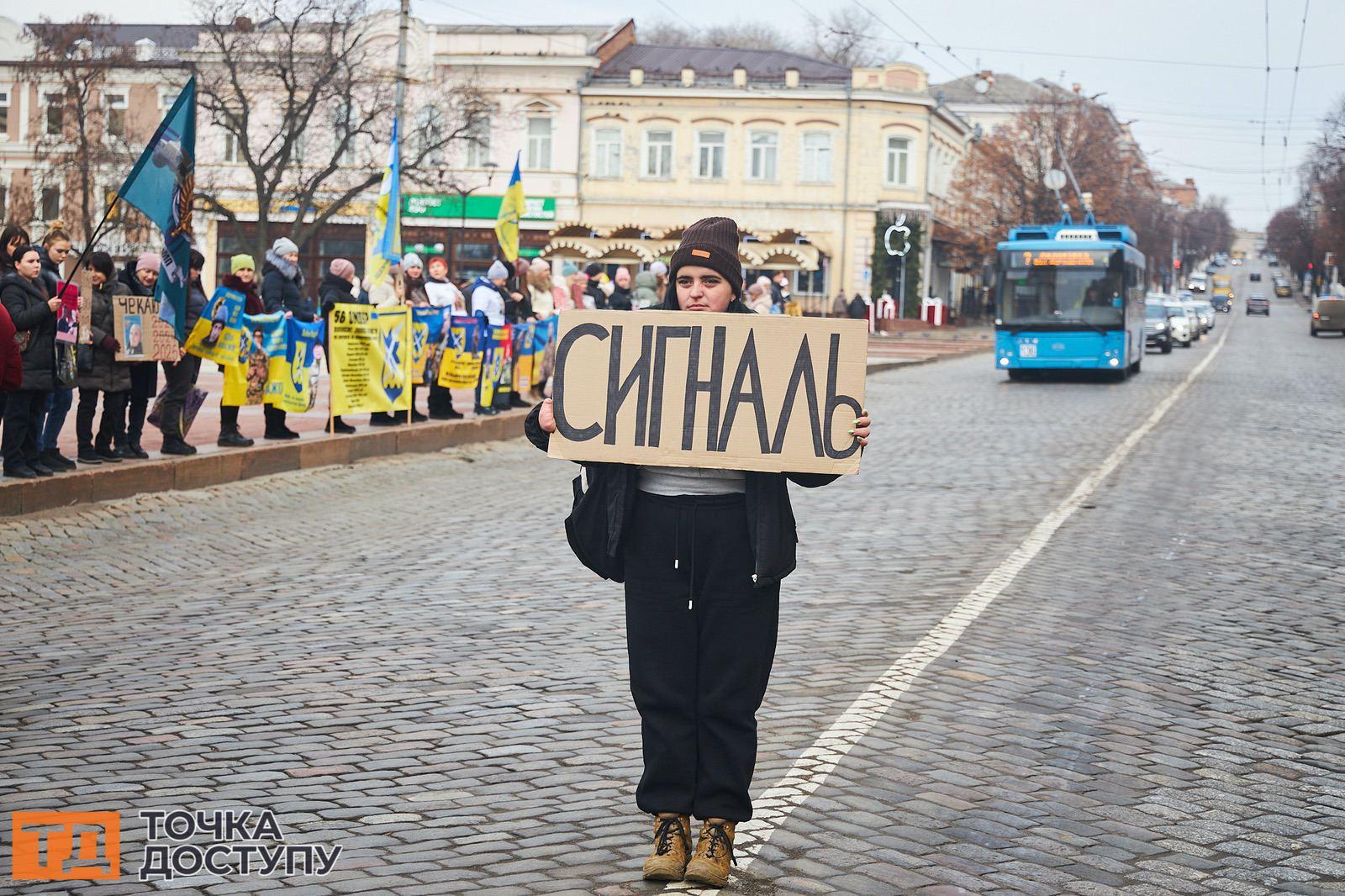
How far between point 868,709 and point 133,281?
9.38m

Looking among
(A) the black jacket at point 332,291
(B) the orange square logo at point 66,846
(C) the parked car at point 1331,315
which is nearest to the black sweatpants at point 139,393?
(A) the black jacket at point 332,291

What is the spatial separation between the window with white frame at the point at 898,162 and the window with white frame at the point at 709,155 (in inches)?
255

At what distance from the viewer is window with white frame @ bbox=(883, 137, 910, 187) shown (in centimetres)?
6372

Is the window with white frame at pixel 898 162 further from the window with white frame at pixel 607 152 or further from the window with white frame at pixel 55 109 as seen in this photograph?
the window with white frame at pixel 55 109

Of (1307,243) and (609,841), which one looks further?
(1307,243)

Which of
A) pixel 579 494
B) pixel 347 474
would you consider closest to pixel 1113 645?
pixel 579 494

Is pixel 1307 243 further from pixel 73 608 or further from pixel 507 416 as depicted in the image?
pixel 73 608

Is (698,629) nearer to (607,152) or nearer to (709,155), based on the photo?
(607,152)

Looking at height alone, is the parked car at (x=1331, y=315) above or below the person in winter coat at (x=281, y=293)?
above

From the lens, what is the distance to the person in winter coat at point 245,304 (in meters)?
15.0

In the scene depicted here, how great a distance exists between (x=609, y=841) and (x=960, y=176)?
70099 millimetres

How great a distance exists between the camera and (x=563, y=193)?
62.3 m

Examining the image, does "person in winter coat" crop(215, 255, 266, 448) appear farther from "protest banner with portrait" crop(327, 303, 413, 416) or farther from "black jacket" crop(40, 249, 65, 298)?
"black jacket" crop(40, 249, 65, 298)

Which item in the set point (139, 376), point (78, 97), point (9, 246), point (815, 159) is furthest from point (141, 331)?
point (815, 159)
